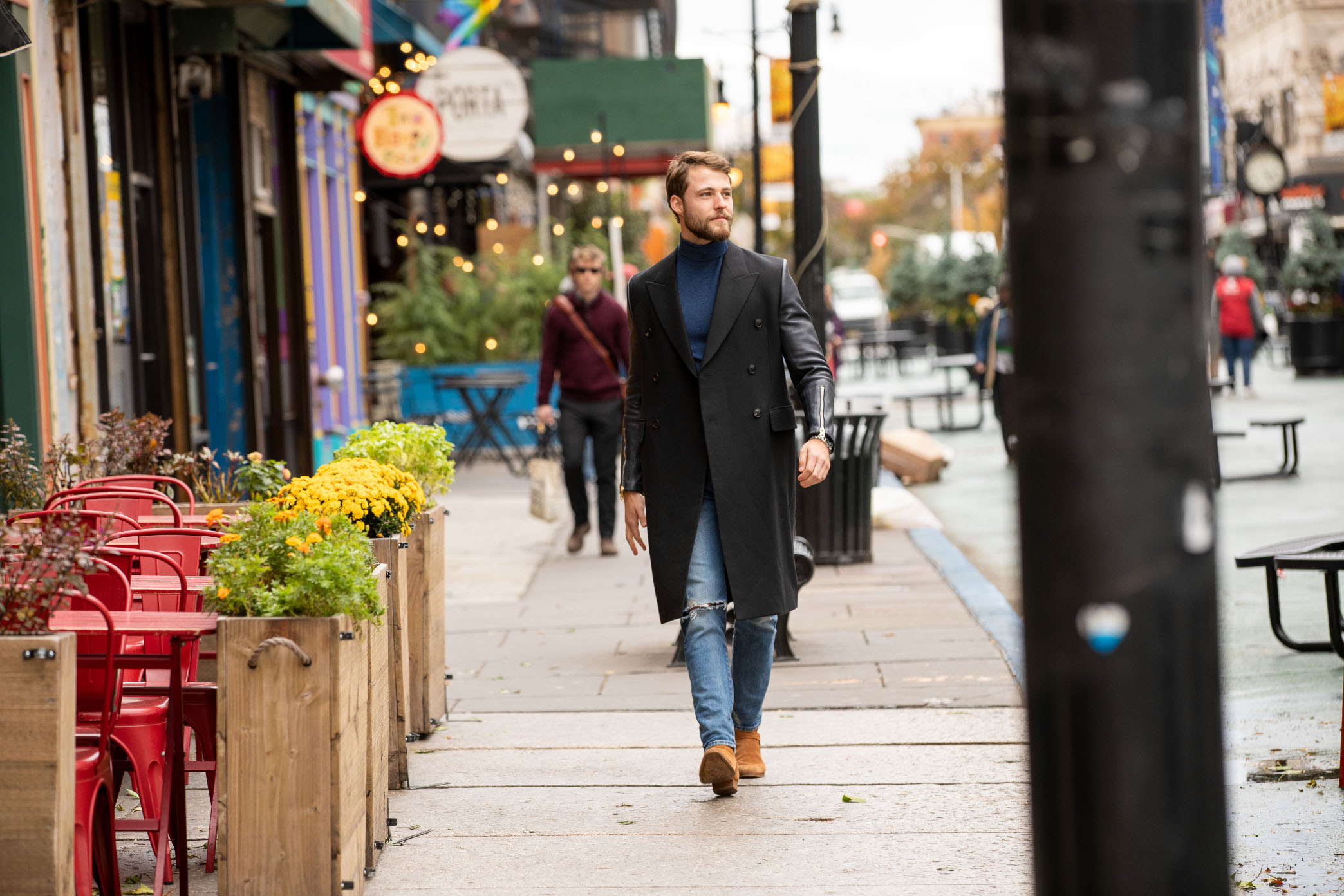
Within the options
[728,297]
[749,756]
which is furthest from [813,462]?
[749,756]

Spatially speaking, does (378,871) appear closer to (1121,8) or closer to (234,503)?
(234,503)

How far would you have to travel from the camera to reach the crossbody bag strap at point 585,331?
10859mm

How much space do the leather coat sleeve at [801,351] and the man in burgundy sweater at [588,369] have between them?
5610mm

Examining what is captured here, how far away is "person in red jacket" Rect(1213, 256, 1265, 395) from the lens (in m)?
23.5

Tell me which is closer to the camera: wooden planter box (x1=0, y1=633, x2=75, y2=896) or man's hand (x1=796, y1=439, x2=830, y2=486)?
wooden planter box (x1=0, y1=633, x2=75, y2=896)

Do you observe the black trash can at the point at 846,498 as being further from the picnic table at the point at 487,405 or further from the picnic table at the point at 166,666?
the picnic table at the point at 487,405

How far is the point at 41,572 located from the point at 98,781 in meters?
0.56

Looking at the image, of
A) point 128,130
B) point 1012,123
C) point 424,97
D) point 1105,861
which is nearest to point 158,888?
point 1105,861

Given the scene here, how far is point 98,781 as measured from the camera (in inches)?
148

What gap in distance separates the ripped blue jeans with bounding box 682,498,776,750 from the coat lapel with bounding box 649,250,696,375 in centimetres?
49

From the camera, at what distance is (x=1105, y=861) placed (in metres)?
1.85

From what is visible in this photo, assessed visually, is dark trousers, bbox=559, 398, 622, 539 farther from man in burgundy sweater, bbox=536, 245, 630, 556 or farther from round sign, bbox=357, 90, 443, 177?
round sign, bbox=357, 90, 443, 177

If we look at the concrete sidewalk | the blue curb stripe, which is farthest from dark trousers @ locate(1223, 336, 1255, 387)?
the concrete sidewalk

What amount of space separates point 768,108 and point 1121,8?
714 inches
